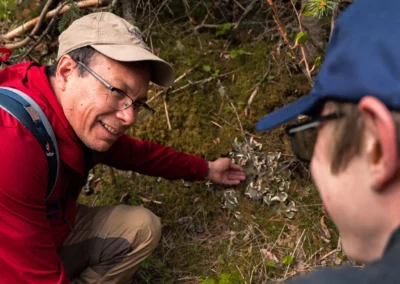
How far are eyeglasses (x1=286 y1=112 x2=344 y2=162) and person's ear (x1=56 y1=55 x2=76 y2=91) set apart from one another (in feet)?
5.16

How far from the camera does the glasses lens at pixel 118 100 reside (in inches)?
105

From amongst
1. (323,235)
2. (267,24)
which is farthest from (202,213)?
(267,24)

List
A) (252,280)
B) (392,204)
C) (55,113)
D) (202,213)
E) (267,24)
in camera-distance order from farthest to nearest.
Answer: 1. (267,24)
2. (202,213)
3. (252,280)
4. (55,113)
5. (392,204)

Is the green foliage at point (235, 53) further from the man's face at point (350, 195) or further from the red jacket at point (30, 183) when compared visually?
the man's face at point (350, 195)

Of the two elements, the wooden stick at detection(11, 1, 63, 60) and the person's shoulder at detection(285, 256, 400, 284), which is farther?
the wooden stick at detection(11, 1, 63, 60)

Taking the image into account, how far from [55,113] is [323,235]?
2.03 meters

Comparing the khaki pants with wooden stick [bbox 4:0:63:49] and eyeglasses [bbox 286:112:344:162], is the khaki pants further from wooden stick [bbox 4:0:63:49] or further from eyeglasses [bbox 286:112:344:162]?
wooden stick [bbox 4:0:63:49]

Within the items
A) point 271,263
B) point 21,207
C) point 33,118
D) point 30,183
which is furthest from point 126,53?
point 271,263

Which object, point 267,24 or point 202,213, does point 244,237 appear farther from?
point 267,24

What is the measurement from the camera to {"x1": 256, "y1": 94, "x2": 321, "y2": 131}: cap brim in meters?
1.33

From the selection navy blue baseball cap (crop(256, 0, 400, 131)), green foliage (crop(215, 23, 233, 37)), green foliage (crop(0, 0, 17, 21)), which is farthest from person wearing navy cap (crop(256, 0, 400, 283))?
green foliage (crop(0, 0, 17, 21))

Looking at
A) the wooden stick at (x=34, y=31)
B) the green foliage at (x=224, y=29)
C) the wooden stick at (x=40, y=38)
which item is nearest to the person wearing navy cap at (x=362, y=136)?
the green foliage at (x=224, y=29)

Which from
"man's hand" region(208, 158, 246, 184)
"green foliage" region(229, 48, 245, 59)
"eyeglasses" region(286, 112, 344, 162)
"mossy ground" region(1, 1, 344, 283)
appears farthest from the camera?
"green foliage" region(229, 48, 245, 59)

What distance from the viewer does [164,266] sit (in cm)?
368
